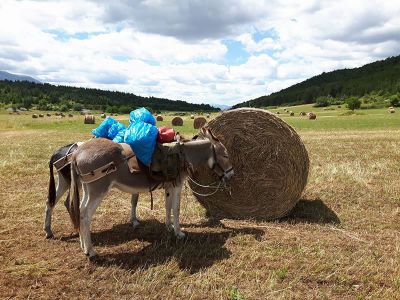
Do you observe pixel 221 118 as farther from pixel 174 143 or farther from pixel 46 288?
pixel 46 288

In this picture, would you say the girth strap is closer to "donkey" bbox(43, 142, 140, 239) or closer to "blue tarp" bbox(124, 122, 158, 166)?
"blue tarp" bbox(124, 122, 158, 166)

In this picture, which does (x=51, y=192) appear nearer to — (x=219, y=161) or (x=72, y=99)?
(x=219, y=161)

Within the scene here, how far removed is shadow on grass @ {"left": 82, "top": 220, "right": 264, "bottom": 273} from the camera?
5.88 m

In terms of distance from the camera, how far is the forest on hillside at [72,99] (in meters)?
134

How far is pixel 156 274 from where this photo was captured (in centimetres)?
540

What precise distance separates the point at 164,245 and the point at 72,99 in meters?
159

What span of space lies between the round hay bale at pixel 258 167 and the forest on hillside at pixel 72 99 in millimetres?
109894

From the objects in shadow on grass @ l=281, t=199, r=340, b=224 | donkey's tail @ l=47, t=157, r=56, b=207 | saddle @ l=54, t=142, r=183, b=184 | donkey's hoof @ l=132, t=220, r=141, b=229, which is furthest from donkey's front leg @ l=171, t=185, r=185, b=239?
shadow on grass @ l=281, t=199, r=340, b=224

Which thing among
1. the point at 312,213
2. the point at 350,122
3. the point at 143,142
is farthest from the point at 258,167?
the point at 350,122

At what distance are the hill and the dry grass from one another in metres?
123

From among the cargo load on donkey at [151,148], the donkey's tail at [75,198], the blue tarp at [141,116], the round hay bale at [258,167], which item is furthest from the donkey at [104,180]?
the round hay bale at [258,167]

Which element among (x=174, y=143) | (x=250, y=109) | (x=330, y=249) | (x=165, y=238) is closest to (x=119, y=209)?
(x=165, y=238)

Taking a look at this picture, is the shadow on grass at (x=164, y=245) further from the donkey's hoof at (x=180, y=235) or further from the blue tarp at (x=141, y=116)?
the blue tarp at (x=141, y=116)

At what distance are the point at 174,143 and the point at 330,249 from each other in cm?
302
